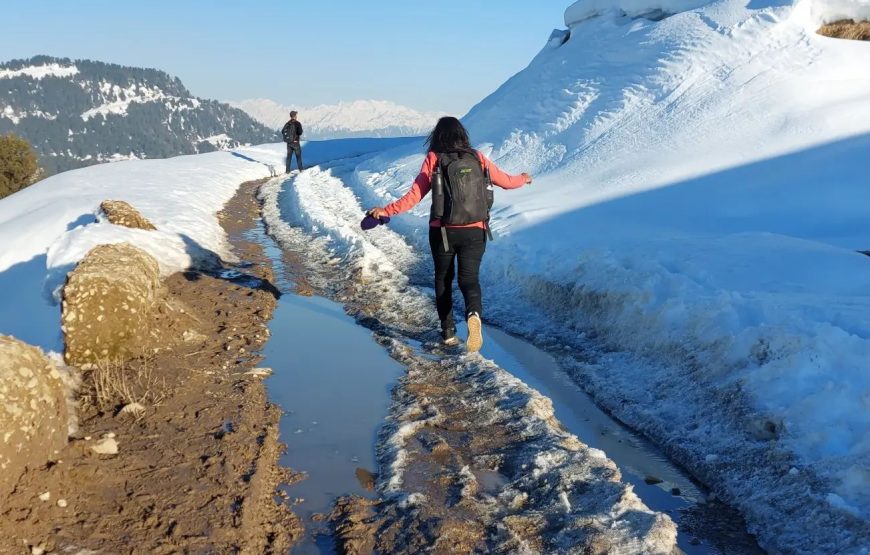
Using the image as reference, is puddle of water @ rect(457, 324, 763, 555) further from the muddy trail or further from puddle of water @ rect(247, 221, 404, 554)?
puddle of water @ rect(247, 221, 404, 554)

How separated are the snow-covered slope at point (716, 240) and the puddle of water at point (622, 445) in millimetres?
136

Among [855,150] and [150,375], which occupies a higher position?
[855,150]

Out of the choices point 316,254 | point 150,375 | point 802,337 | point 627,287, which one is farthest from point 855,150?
point 150,375

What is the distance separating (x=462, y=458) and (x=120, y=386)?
2.61 m

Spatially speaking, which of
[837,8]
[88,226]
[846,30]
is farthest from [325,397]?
[837,8]

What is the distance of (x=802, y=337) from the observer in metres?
4.71

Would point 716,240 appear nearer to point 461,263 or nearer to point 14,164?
point 461,263

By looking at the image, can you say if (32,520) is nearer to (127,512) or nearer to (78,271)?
(127,512)

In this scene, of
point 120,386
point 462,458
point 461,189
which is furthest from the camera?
point 461,189

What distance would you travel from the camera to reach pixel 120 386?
16.7ft

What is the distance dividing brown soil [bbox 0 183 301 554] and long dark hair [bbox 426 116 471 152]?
8.18 ft

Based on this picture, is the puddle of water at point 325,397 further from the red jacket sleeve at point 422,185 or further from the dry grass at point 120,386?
the red jacket sleeve at point 422,185

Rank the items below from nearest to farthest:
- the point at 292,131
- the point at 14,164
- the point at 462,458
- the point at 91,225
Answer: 1. the point at 462,458
2. the point at 91,225
3. the point at 292,131
4. the point at 14,164

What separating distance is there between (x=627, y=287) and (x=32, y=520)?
524 centimetres
